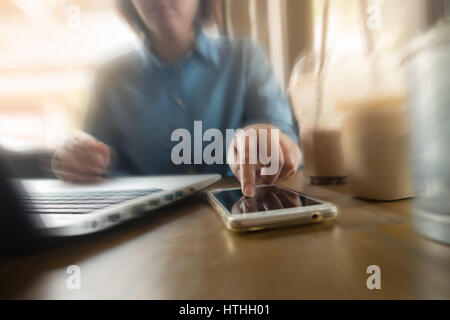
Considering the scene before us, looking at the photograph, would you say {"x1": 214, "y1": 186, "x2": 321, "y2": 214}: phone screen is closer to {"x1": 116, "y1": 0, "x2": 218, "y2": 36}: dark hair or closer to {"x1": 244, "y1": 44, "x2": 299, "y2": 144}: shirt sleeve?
{"x1": 244, "y1": 44, "x2": 299, "y2": 144}: shirt sleeve

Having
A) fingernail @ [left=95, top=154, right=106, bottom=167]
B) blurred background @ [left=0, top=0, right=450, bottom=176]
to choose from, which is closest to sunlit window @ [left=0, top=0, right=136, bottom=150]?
blurred background @ [left=0, top=0, right=450, bottom=176]

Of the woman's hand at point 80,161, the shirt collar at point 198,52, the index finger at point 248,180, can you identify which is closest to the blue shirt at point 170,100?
the shirt collar at point 198,52

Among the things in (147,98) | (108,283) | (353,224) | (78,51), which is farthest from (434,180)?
(78,51)

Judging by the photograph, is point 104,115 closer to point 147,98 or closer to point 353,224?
point 147,98

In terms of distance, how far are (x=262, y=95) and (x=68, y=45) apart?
48 centimetres

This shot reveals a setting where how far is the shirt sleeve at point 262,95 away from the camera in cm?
57

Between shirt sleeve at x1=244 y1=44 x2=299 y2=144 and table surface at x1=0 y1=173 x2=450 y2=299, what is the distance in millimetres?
409

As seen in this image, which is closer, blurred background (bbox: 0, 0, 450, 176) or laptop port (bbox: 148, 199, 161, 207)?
laptop port (bbox: 148, 199, 161, 207)

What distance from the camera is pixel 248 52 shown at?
2.19ft

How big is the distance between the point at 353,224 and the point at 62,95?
73cm

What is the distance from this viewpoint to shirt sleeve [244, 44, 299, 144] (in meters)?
0.57

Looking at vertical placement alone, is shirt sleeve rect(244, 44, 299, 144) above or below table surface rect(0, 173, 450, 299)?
above
